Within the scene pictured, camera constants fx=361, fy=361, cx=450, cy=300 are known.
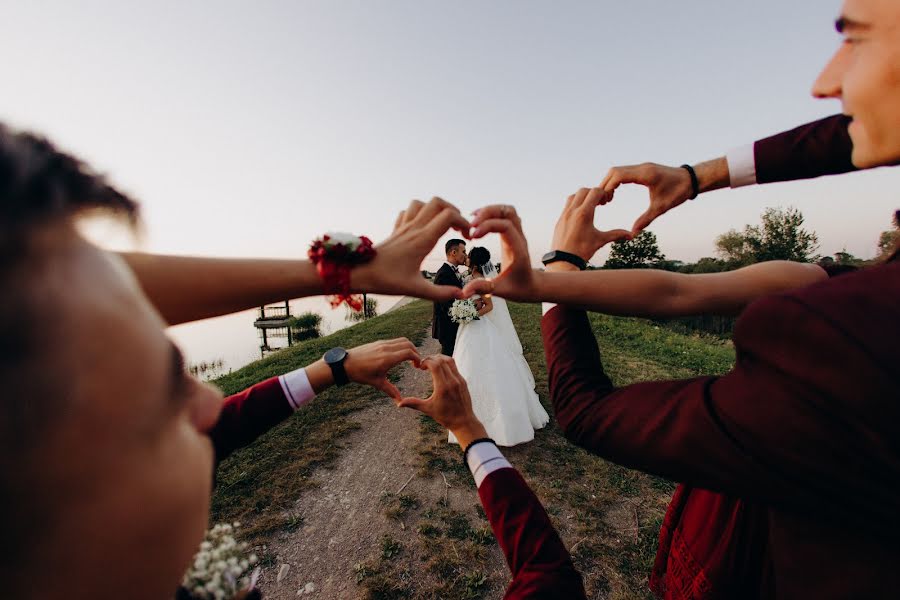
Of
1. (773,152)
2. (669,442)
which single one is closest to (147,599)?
(669,442)

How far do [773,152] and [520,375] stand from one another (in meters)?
5.39

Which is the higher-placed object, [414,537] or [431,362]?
[431,362]

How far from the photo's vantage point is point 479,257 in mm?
7207

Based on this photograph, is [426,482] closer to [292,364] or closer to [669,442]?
[669,442]

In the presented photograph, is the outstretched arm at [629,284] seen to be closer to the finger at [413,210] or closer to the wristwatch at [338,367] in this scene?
the finger at [413,210]

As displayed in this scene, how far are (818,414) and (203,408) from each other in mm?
1242

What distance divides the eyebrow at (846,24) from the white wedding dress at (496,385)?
218 inches

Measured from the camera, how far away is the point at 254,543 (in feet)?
12.9

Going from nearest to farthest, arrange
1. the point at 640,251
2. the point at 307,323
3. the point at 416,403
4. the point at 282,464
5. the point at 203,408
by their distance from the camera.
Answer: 1. the point at 203,408
2. the point at 416,403
3. the point at 282,464
4. the point at 307,323
5. the point at 640,251

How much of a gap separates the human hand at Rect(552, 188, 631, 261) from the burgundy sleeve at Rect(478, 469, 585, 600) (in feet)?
3.05

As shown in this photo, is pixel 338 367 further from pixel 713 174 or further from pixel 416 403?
pixel 713 174

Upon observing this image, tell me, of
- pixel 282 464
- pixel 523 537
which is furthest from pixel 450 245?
pixel 523 537

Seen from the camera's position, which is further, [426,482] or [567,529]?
[426,482]

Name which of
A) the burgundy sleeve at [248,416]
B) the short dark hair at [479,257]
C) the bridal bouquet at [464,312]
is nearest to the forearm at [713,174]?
the burgundy sleeve at [248,416]
